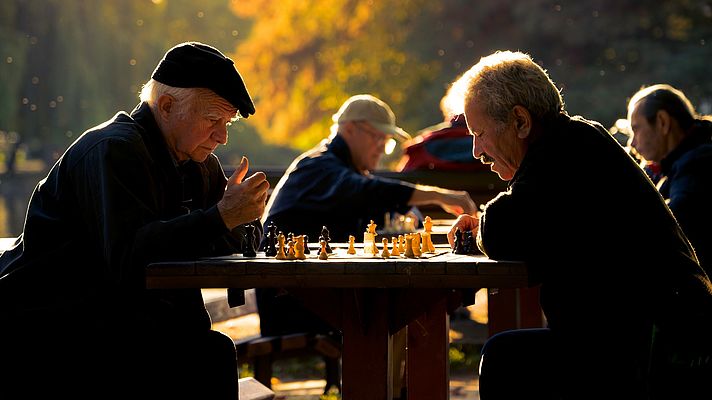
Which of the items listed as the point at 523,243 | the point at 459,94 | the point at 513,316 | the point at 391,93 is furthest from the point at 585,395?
the point at 391,93

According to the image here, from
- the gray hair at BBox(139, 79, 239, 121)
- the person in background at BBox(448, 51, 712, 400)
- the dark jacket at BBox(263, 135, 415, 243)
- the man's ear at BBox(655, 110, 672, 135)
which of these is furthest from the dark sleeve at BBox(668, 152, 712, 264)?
the gray hair at BBox(139, 79, 239, 121)

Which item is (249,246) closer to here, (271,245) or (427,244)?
(271,245)

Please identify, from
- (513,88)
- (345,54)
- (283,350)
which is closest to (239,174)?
(513,88)

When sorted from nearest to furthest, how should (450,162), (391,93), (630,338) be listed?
(630,338), (450,162), (391,93)

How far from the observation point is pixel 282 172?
28.5ft

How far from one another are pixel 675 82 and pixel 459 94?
16.0 meters

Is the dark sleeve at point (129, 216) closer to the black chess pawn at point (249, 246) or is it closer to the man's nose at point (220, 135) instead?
the black chess pawn at point (249, 246)

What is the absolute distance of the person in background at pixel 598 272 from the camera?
123 inches

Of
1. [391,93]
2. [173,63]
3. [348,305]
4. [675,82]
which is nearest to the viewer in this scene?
[348,305]

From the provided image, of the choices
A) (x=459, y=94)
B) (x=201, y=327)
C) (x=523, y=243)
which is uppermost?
(x=459, y=94)

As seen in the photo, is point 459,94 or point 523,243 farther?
point 459,94

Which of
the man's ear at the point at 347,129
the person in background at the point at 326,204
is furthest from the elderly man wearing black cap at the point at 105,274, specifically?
the man's ear at the point at 347,129

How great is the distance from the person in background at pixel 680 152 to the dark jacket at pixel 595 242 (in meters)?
1.59

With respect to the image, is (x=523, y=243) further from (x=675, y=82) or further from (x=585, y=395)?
(x=675, y=82)
